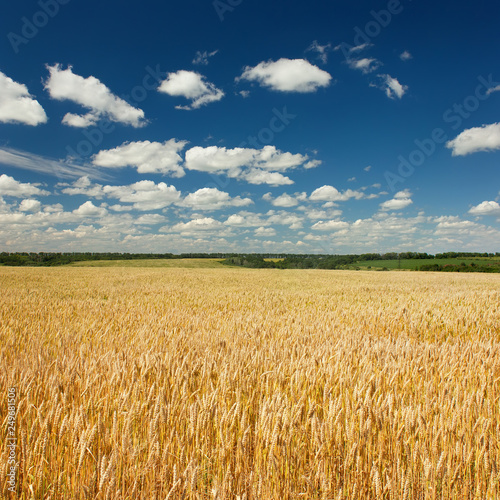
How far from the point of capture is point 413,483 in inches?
62.1

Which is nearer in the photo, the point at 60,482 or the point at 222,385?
the point at 60,482

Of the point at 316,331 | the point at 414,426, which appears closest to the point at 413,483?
the point at 414,426

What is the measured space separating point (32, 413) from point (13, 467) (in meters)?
0.72

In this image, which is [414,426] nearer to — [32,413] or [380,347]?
[380,347]

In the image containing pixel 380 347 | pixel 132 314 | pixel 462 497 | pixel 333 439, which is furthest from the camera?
pixel 132 314

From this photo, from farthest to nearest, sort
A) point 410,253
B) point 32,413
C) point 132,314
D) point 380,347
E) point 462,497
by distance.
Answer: point 410,253 < point 132,314 < point 380,347 < point 32,413 < point 462,497

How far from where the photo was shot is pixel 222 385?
2.48m

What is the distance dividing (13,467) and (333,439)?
1820 mm

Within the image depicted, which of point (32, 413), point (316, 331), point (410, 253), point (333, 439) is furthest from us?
point (410, 253)

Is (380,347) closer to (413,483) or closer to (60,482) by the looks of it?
(413,483)

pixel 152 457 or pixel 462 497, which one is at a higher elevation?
pixel 152 457

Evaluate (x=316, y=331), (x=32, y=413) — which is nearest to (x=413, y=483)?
(x=32, y=413)

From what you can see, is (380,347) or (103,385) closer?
(103,385)

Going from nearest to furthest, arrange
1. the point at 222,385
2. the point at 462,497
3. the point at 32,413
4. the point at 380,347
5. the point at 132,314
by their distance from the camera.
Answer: the point at 462,497
the point at 32,413
the point at 222,385
the point at 380,347
the point at 132,314
